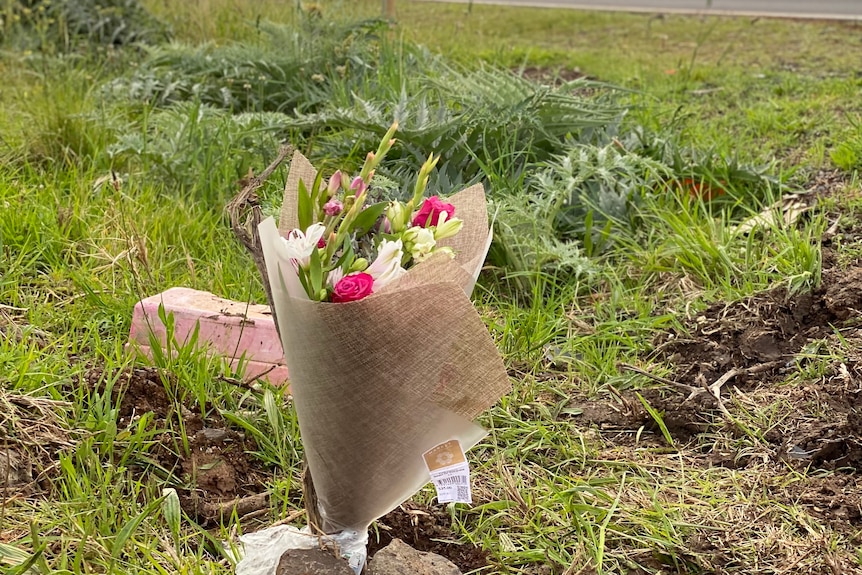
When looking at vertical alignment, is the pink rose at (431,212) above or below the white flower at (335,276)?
above

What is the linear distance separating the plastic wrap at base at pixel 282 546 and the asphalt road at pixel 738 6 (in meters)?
7.44

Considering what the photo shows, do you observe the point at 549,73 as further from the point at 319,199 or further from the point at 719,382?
the point at 319,199

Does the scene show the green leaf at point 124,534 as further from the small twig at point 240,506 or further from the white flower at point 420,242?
the white flower at point 420,242

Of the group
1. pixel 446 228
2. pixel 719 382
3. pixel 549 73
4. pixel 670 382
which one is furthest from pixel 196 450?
pixel 549 73

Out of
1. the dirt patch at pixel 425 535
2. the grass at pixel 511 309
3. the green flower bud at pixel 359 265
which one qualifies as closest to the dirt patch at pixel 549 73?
the grass at pixel 511 309

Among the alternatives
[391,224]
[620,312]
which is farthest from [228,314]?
[620,312]

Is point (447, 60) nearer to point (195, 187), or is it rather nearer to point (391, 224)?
point (195, 187)

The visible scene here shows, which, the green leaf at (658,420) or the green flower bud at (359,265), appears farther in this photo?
the green leaf at (658,420)

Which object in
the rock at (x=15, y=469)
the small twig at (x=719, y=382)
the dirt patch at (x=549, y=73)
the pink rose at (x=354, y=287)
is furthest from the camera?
the dirt patch at (x=549, y=73)

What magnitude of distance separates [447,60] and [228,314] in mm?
2994

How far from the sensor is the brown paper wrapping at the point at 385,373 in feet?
4.65

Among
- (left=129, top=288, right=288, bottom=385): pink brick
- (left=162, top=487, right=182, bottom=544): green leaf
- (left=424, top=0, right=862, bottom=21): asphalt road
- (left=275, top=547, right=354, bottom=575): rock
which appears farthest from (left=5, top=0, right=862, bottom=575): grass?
(left=424, top=0, right=862, bottom=21): asphalt road

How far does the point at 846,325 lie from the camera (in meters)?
2.57

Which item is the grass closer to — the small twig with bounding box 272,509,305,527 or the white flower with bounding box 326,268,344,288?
the small twig with bounding box 272,509,305,527
